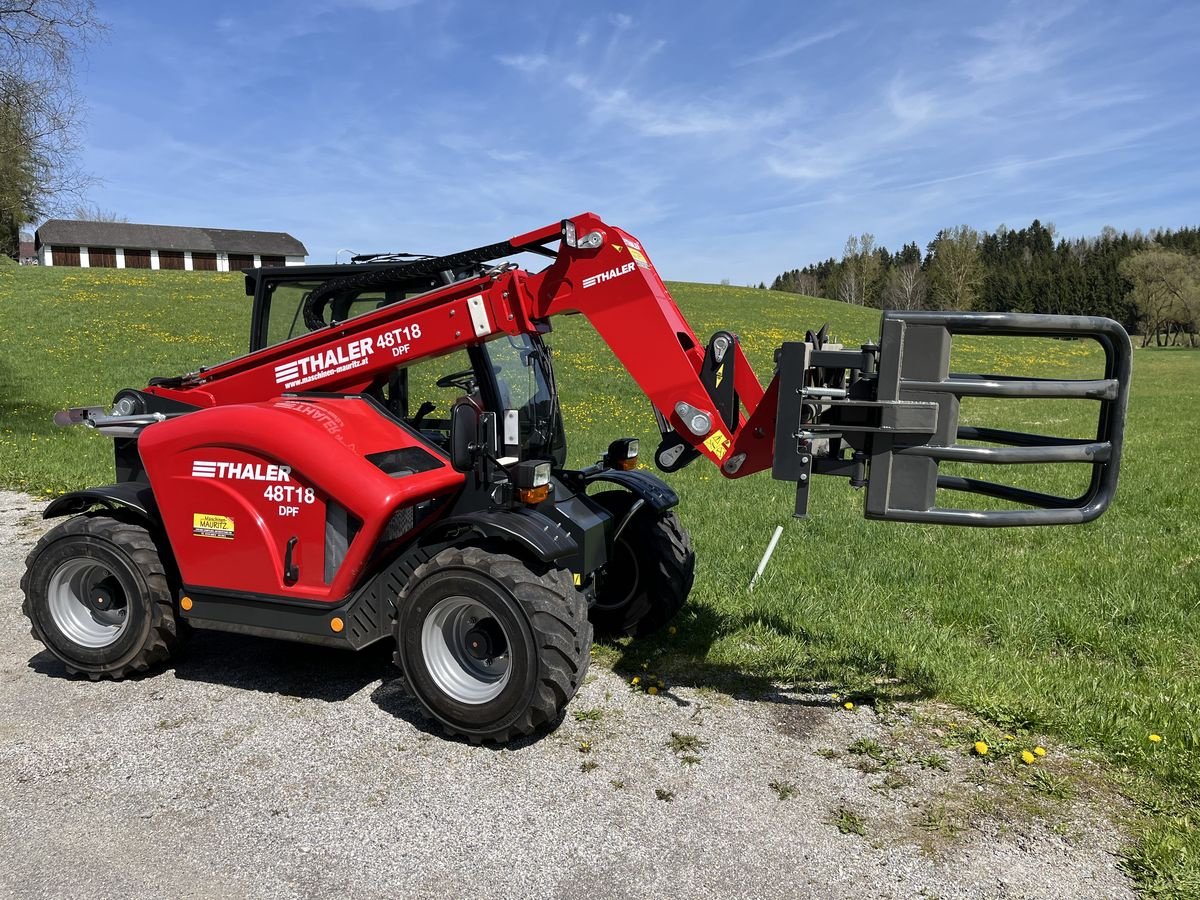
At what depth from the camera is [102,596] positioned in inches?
199

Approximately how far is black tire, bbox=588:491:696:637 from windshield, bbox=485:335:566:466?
0.51 meters

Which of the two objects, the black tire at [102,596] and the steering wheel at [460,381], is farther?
the steering wheel at [460,381]

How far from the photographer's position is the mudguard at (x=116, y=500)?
496cm

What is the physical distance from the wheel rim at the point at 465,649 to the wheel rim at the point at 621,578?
1326 millimetres

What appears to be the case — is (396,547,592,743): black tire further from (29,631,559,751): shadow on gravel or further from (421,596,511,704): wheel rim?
(29,631,559,751): shadow on gravel

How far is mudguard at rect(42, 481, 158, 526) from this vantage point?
4.96m

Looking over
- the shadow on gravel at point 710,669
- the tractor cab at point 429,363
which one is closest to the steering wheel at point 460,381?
the tractor cab at point 429,363

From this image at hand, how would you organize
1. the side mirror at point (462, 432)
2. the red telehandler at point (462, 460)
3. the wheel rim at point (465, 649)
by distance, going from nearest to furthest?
the red telehandler at point (462, 460) < the side mirror at point (462, 432) < the wheel rim at point (465, 649)

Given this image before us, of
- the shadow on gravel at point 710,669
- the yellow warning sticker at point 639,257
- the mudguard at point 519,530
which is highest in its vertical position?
the yellow warning sticker at point 639,257

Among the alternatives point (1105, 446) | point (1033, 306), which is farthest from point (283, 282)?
point (1033, 306)

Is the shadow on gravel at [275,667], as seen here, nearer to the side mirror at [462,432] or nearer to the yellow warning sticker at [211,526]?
the yellow warning sticker at [211,526]

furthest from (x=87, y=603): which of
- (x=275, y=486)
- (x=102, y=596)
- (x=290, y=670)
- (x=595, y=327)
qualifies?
(x=595, y=327)

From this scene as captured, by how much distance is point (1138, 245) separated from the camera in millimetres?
92562

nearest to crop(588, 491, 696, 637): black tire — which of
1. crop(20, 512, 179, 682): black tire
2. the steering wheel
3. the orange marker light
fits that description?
the orange marker light
